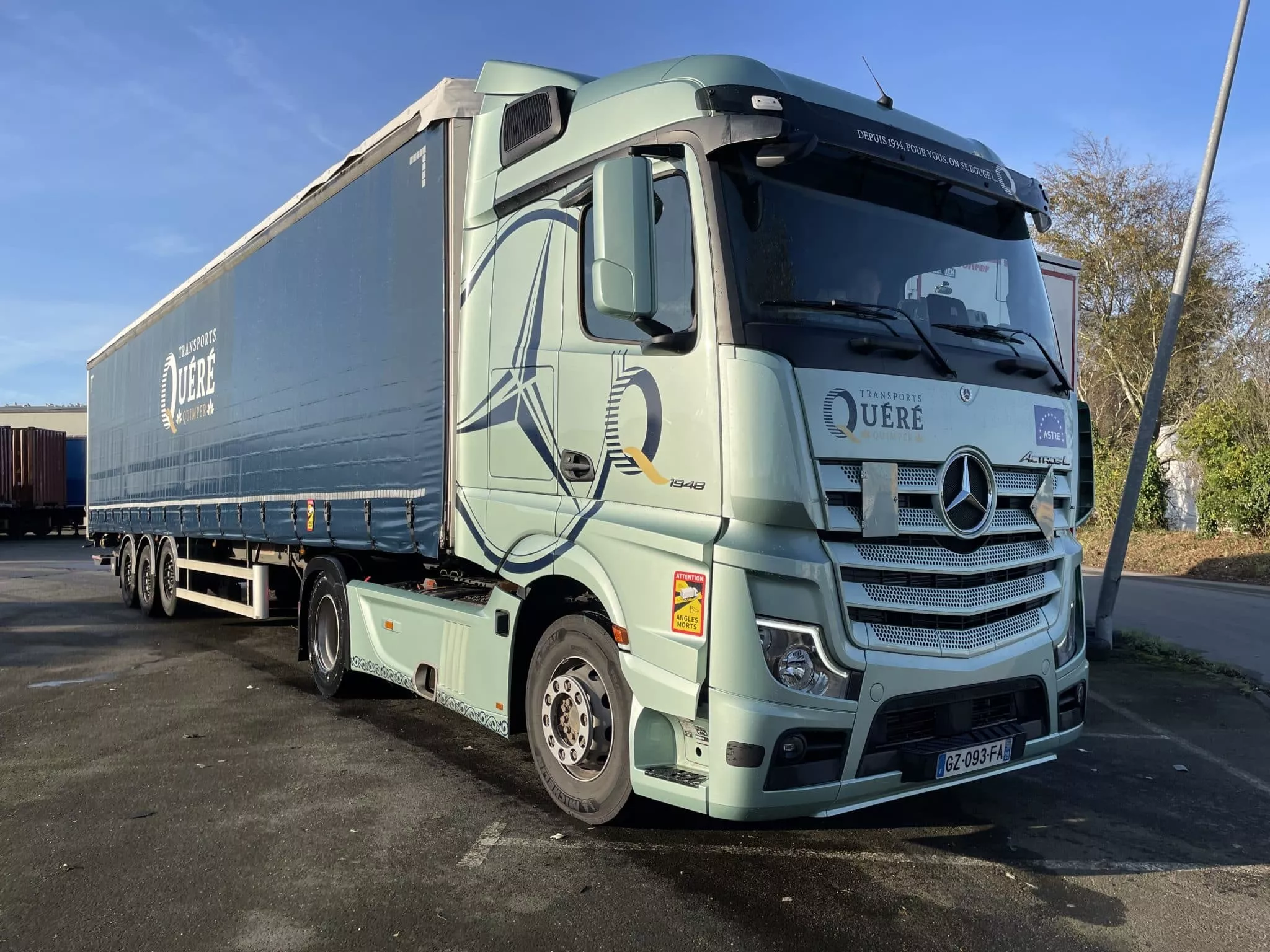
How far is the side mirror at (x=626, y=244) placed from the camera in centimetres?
374

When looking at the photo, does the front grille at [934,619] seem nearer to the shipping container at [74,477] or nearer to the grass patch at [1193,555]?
the grass patch at [1193,555]

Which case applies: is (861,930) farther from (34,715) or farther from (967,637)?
(34,715)

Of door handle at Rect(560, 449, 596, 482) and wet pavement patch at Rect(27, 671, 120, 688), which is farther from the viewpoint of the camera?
wet pavement patch at Rect(27, 671, 120, 688)

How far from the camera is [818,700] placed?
139 inches

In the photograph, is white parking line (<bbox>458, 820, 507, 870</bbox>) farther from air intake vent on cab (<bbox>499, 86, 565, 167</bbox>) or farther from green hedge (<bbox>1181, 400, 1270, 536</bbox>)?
green hedge (<bbox>1181, 400, 1270, 536</bbox>)

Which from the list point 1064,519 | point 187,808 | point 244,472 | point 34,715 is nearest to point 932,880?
point 1064,519

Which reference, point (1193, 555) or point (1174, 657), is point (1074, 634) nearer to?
point (1174, 657)

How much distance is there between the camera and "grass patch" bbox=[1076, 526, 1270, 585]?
1650 centimetres

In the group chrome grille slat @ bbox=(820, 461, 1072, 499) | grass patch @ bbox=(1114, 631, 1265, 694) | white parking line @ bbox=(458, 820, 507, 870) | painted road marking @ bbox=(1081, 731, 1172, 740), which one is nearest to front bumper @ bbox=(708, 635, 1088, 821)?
chrome grille slat @ bbox=(820, 461, 1072, 499)

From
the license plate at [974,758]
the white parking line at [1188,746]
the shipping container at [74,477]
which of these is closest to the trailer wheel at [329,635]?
the license plate at [974,758]

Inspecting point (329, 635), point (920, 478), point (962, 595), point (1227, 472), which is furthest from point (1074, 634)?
point (1227, 472)

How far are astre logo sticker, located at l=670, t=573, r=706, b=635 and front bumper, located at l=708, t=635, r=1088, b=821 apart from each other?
0.26 meters

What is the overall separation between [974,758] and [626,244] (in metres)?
2.51

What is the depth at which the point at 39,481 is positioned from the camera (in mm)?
32062
